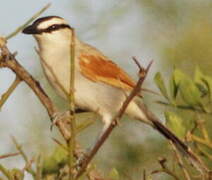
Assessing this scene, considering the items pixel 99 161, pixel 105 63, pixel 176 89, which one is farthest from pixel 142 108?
pixel 176 89

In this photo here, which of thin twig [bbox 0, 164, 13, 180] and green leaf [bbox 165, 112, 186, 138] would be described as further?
green leaf [bbox 165, 112, 186, 138]

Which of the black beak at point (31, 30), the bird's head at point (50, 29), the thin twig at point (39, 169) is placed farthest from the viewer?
the bird's head at point (50, 29)

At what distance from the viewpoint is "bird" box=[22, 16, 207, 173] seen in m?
2.94

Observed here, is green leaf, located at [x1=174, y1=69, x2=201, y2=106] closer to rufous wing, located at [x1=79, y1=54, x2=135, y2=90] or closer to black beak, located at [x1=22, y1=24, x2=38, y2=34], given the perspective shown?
black beak, located at [x1=22, y1=24, x2=38, y2=34]

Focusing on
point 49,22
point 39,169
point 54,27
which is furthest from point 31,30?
point 39,169

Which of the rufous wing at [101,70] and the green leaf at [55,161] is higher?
the green leaf at [55,161]

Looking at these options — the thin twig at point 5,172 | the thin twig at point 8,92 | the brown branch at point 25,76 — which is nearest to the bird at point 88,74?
the brown branch at point 25,76

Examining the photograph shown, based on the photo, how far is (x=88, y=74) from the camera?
3.13 meters

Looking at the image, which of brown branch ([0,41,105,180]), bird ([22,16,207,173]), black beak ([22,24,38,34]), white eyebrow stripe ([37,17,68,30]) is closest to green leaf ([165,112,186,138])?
brown branch ([0,41,105,180])

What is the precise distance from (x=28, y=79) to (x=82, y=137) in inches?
59.9

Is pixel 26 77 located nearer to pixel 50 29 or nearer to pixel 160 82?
pixel 160 82

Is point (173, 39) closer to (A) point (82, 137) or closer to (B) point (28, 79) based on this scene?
(A) point (82, 137)

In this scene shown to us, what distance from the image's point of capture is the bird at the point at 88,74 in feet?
9.65

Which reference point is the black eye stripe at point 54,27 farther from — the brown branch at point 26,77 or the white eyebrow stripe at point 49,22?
the brown branch at point 26,77
